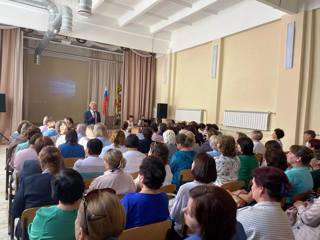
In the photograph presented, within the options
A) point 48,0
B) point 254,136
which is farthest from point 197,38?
point 254,136

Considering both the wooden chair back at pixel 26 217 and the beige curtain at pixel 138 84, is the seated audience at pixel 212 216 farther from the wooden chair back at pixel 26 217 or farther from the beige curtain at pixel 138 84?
the beige curtain at pixel 138 84

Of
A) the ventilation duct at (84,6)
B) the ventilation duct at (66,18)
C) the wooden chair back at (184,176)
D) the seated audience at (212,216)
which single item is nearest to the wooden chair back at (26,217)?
the seated audience at (212,216)

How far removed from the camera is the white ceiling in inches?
269

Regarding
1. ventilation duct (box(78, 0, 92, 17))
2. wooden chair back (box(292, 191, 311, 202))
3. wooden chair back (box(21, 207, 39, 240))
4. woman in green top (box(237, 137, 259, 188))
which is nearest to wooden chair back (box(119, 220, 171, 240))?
wooden chair back (box(21, 207, 39, 240))

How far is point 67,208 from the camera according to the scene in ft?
4.75

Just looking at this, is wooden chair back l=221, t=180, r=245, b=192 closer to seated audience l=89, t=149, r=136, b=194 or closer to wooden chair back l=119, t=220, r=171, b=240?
seated audience l=89, t=149, r=136, b=194

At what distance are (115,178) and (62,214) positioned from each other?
0.76m

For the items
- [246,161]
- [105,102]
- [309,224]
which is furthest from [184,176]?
[105,102]

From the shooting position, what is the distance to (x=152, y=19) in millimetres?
8609

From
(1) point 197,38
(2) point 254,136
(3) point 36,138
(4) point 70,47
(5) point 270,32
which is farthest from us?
(4) point 70,47

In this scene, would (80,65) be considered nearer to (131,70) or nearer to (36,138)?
(131,70)

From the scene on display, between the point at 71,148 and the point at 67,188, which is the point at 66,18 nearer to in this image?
the point at 71,148

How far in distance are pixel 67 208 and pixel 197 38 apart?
25.9ft

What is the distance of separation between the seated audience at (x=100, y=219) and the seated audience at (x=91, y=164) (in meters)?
1.74
